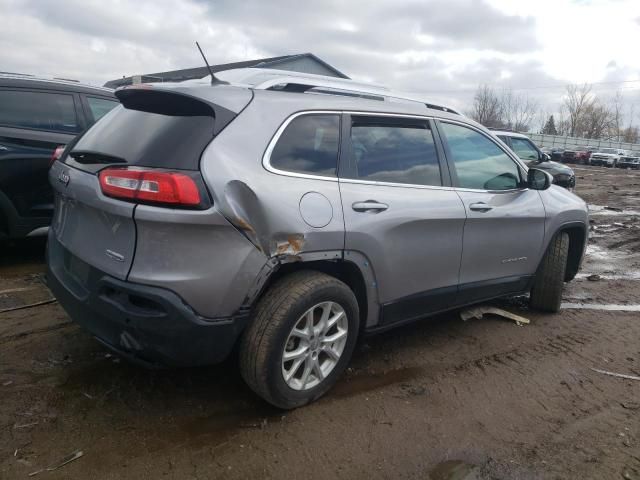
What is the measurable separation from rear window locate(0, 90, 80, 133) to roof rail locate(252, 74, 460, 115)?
9.95 ft

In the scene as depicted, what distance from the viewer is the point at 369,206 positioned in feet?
9.94

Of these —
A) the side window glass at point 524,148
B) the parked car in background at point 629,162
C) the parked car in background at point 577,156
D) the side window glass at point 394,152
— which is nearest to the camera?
the side window glass at point 394,152

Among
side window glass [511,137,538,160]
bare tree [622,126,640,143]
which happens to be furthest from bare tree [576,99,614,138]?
side window glass [511,137,538,160]

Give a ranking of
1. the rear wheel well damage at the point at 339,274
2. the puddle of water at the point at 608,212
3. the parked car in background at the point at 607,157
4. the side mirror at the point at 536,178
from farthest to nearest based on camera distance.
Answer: the parked car in background at the point at 607,157
the puddle of water at the point at 608,212
the side mirror at the point at 536,178
the rear wheel well damage at the point at 339,274

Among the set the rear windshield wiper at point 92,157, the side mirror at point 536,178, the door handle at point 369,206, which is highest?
the rear windshield wiper at point 92,157

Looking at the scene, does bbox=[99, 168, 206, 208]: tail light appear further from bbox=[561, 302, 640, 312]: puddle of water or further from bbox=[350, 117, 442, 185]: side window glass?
bbox=[561, 302, 640, 312]: puddle of water

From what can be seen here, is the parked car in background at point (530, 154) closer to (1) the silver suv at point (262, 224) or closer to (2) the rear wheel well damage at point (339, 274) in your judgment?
(1) the silver suv at point (262, 224)

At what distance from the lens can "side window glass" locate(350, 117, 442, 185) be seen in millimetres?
3170

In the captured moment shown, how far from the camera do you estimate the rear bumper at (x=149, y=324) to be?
7.98 feet

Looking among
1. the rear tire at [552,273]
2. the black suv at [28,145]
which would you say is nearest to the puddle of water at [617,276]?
the rear tire at [552,273]

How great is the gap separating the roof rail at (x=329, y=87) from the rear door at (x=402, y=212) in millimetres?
248

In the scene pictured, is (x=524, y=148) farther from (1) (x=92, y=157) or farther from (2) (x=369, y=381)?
(1) (x=92, y=157)

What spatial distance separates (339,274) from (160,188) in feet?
3.95

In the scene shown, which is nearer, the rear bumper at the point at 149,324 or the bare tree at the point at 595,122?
the rear bumper at the point at 149,324
